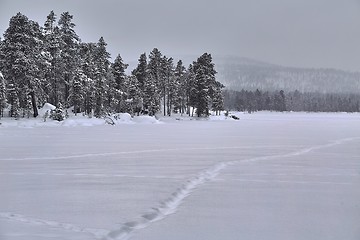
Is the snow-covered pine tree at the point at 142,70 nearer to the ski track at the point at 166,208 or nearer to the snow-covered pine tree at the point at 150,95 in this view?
the snow-covered pine tree at the point at 150,95

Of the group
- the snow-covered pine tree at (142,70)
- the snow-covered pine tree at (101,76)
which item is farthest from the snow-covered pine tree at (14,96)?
the snow-covered pine tree at (142,70)

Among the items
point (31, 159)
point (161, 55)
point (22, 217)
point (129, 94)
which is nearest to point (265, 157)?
point (31, 159)

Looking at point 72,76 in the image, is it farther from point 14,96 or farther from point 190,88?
point 190,88

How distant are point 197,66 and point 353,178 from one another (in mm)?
63584

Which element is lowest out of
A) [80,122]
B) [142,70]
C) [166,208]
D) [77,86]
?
[166,208]

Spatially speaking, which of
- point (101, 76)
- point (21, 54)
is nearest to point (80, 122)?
point (21, 54)

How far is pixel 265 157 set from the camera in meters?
15.3

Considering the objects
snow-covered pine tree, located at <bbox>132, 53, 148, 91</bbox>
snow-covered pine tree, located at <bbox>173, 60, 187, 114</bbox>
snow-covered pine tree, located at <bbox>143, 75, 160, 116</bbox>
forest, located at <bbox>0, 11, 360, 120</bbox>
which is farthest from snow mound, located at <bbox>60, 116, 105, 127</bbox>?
snow-covered pine tree, located at <bbox>173, 60, 187, 114</bbox>

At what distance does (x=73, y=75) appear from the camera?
180ft

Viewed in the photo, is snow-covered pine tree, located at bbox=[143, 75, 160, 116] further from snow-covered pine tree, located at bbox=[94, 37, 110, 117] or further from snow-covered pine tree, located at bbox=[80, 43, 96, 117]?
snow-covered pine tree, located at bbox=[80, 43, 96, 117]

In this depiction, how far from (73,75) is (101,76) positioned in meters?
5.87

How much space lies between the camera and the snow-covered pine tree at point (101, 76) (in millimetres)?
59031

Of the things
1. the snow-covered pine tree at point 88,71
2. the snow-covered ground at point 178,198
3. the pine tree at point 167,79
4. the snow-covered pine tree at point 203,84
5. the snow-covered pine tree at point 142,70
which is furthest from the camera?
the pine tree at point 167,79

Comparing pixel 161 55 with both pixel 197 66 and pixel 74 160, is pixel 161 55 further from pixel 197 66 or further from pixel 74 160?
pixel 74 160
